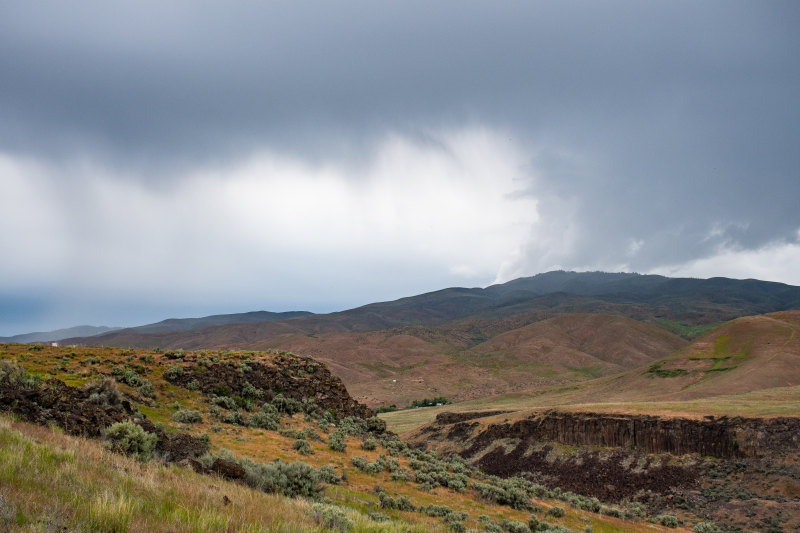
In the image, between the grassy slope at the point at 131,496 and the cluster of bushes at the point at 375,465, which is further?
the cluster of bushes at the point at 375,465

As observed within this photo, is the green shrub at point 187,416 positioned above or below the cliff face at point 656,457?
above

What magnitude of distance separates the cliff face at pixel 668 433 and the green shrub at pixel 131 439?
44.6 m

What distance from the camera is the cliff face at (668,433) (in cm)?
3594

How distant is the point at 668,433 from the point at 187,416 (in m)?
42.4

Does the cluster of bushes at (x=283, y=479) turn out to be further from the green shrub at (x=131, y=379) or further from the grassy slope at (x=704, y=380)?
the grassy slope at (x=704, y=380)

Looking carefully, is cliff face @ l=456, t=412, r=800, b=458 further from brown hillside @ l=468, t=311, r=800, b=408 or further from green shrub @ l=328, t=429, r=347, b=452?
green shrub @ l=328, t=429, r=347, b=452

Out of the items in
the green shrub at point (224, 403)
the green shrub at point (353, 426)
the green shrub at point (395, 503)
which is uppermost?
the green shrub at point (224, 403)

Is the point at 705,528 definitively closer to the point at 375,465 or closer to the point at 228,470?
the point at 375,465

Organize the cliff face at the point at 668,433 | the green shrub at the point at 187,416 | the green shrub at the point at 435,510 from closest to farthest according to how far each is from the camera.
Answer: the green shrub at the point at 435,510, the green shrub at the point at 187,416, the cliff face at the point at 668,433

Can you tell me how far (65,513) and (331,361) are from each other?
479 ft

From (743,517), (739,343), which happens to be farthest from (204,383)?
(739,343)

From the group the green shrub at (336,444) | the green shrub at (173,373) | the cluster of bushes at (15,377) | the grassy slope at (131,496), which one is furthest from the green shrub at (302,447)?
the cluster of bushes at (15,377)

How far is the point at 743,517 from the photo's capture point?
91.9 feet

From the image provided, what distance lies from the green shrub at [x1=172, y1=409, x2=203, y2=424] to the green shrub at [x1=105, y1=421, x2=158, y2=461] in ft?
25.2
